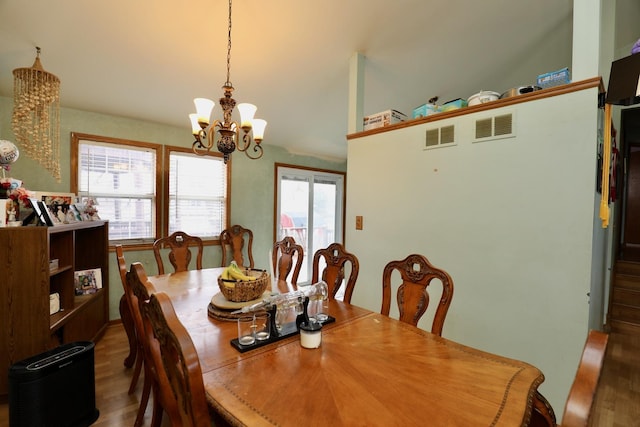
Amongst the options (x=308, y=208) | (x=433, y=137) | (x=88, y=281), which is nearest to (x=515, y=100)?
(x=433, y=137)

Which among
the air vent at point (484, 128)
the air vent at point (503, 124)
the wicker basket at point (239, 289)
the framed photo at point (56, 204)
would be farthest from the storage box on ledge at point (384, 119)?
the framed photo at point (56, 204)

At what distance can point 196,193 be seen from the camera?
383cm

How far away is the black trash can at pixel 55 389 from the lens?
1.55m

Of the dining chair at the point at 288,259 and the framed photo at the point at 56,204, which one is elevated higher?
the framed photo at the point at 56,204

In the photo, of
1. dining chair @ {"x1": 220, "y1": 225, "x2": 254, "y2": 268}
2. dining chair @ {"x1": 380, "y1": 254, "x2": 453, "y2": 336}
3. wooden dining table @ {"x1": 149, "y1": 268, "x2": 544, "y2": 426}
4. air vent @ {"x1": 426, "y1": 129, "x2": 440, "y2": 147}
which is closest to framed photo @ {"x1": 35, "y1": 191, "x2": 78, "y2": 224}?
dining chair @ {"x1": 220, "y1": 225, "x2": 254, "y2": 268}

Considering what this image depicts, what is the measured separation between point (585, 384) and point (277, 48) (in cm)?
292

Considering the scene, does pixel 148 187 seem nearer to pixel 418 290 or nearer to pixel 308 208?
pixel 308 208

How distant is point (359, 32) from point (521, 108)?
1.49m

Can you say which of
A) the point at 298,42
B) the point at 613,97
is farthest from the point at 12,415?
the point at 613,97

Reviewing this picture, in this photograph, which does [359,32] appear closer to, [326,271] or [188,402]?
[326,271]

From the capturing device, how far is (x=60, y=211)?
8.09 ft

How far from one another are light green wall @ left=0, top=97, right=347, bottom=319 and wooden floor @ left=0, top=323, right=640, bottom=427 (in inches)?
33.1

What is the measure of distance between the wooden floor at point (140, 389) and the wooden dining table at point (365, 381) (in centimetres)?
96

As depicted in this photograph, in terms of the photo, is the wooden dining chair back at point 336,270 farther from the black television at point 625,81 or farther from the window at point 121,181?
the window at point 121,181
